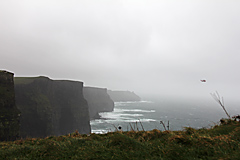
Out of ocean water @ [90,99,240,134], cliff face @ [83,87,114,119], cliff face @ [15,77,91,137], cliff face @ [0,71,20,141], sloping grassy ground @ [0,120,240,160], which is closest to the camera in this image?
sloping grassy ground @ [0,120,240,160]

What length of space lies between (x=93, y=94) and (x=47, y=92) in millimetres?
68361

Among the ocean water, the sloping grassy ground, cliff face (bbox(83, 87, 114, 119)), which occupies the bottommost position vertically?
the ocean water

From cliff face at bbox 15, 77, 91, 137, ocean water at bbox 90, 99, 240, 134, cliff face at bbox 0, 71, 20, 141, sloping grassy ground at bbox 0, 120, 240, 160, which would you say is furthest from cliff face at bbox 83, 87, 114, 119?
sloping grassy ground at bbox 0, 120, 240, 160

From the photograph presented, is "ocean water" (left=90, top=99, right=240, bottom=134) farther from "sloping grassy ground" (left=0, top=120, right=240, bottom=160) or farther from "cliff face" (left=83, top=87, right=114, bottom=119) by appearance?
"sloping grassy ground" (left=0, top=120, right=240, bottom=160)

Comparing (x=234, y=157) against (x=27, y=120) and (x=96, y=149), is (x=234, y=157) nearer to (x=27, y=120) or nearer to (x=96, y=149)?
(x=96, y=149)

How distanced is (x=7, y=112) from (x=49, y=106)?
25.4 m

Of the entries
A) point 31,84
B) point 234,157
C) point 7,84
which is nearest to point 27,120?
point 31,84

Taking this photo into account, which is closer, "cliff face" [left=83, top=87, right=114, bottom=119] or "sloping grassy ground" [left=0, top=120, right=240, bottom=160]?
"sloping grassy ground" [left=0, top=120, right=240, bottom=160]

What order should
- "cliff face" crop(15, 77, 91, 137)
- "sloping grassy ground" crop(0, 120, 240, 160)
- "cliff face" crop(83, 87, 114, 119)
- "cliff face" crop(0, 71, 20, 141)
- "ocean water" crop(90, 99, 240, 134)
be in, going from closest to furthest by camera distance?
1. "sloping grassy ground" crop(0, 120, 240, 160)
2. "cliff face" crop(0, 71, 20, 141)
3. "cliff face" crop(15, 77, 91, 137)
4. "ocean water" crop(90, 99, 240, 134)
5. "cliff face" crop(83, 87, 114, 119)

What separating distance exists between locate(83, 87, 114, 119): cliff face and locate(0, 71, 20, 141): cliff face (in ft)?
269

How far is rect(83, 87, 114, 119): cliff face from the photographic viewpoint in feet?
379

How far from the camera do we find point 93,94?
12594 cm

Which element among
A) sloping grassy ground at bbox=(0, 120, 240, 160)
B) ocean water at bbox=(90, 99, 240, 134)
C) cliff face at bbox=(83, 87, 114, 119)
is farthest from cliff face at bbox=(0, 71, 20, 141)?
cliff face at bbox=(83, 87, 114, 119)

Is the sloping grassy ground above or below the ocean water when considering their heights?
above
